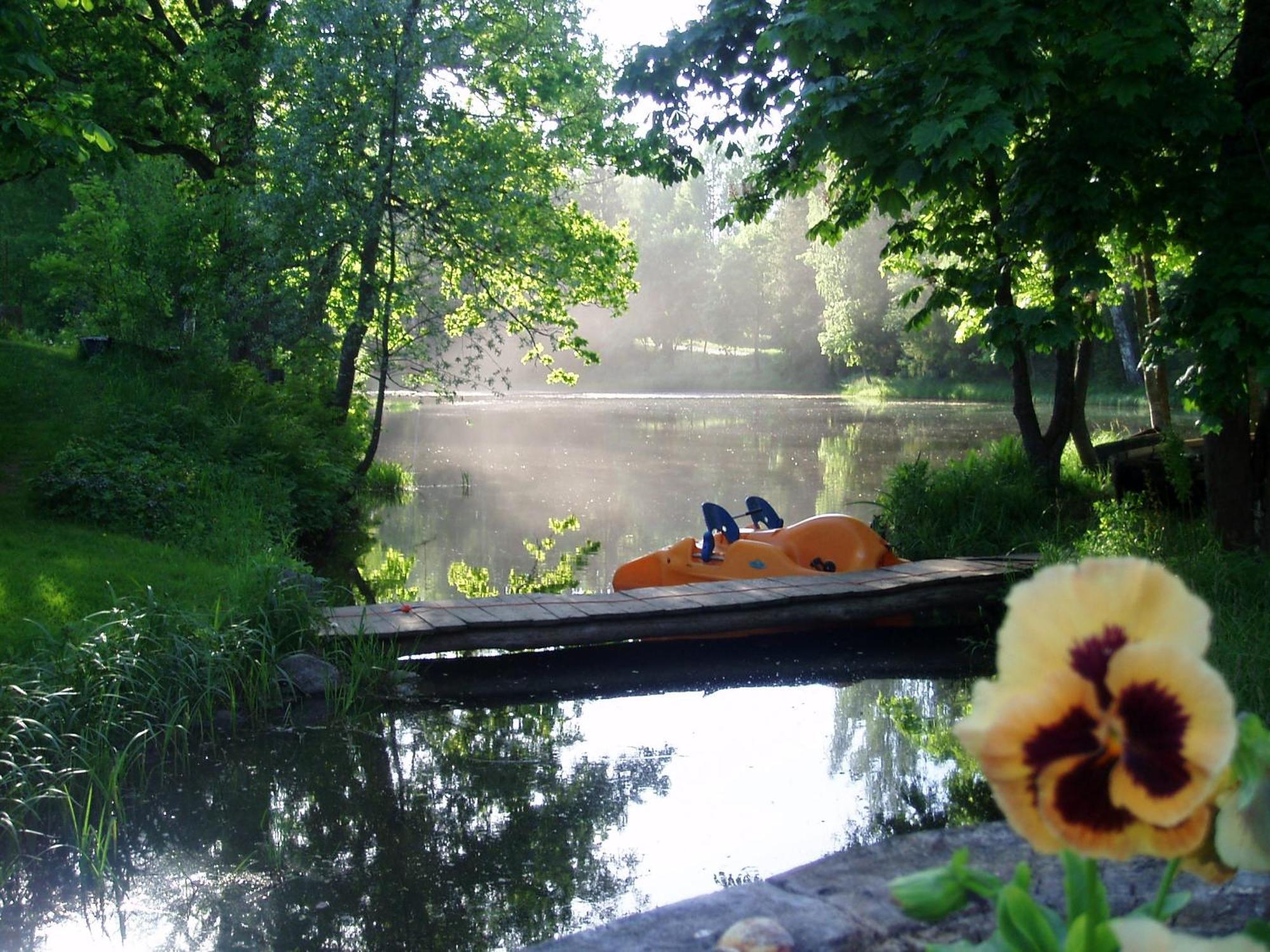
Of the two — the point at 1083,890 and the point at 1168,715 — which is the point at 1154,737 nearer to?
the point at 1168,715

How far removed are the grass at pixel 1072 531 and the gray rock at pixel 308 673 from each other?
5.20 meters

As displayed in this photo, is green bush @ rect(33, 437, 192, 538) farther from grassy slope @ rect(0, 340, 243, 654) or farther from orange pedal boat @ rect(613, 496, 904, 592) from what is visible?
orange pedal boat @ rect(613, 496, 904, 592)

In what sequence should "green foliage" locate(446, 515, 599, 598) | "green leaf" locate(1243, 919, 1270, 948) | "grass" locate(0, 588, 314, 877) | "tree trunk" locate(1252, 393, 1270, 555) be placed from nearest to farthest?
"green leaf" locate(1243, 919, 1270, 948), "grass" locate(0, 588, 314, 877), "tree trunk" locate(1252, 393, 1270, 555), "green foliage" locate(446, 515, 599, 598)

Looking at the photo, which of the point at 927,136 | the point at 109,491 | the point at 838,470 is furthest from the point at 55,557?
the point at 838,470

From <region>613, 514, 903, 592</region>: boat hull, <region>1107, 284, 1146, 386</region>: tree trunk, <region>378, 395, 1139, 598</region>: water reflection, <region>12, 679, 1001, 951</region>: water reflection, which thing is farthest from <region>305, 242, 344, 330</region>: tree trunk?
<region>1107, 284, 1146, 386</region>: tree trunk

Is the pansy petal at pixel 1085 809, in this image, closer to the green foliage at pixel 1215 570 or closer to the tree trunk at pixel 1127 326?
the green foliage at pixel 1215 570

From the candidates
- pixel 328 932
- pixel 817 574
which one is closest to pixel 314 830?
pixel 328 932

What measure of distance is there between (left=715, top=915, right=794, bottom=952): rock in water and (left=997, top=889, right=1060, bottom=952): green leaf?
3.47 ft

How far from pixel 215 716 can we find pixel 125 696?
2.11 ft

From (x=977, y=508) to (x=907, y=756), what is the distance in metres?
6.33

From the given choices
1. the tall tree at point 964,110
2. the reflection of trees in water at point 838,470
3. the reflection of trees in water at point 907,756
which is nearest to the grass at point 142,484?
the reflection of trees in water at point 907,756

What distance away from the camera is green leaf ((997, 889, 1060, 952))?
0.89m

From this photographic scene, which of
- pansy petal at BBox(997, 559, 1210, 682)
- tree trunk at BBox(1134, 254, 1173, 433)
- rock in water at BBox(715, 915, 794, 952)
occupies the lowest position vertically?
rock in water at BBox(715, 915, 794, 952)

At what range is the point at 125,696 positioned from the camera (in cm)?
630
